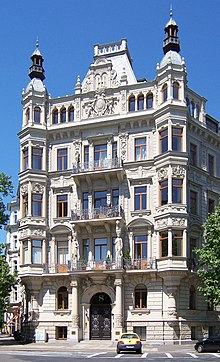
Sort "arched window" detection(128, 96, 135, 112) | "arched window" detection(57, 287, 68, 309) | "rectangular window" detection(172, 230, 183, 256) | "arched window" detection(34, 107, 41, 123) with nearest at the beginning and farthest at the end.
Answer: "rectangular window" detection(172, 230, 183, 256), "arched window" detection(57, 287, 68, 309), "arched window" detection(128, 96, 135, 112), "arched window" detection(34, 107, 41, 123)

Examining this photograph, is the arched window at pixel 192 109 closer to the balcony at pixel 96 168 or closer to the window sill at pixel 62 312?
the balcony at pixel 96 168

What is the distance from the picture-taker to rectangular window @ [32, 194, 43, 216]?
53844mm

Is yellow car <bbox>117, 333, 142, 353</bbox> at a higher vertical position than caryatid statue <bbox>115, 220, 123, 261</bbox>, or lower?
lower

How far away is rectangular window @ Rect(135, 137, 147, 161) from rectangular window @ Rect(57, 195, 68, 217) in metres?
7.68

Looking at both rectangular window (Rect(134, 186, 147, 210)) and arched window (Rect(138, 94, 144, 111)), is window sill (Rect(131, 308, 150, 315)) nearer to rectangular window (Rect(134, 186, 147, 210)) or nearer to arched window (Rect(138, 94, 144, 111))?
rectangular window (Rect(134, 186, 147, 210))

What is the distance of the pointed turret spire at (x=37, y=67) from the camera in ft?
188

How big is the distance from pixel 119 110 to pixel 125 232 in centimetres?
1106

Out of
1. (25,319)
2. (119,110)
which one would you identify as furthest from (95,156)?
(25,319)

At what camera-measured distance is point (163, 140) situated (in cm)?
5075

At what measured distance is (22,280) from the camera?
5341 centimetres

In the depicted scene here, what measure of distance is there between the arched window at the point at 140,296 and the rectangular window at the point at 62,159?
1327 cm

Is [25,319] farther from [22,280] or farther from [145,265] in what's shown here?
[145,265]

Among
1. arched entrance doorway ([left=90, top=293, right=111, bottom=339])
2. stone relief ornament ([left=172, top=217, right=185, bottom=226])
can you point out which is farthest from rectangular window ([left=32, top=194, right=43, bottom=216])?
stone relief ornament ([left=172, top=217, right=185, bottom=226])

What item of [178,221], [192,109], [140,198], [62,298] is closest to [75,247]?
[62,298]
